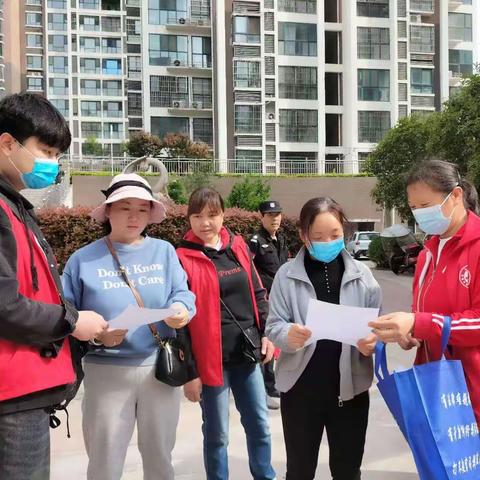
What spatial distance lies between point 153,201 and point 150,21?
136 feet

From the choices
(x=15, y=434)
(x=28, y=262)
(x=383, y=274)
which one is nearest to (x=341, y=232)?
(x=28, y=262)

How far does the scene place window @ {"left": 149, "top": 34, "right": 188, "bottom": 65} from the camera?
40.5 meters

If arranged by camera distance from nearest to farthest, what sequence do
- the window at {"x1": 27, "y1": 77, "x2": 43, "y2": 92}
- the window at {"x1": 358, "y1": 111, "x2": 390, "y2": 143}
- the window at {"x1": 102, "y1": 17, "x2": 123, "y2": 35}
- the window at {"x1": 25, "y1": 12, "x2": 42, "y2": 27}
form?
the window at {"x1": 358, "y1": 111, "x2": 390, "y2": 143}, the window at {"x1": 102, "y1": 17, "x2": 123, "y2": 35}, the window at {"x1": 27, "y1": 77, "x2": 43, "y2": 92}, the window at {"x1": 25, "y1": 12, "x2": 42, "y2": 27}

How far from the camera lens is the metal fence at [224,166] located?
28.6 metres

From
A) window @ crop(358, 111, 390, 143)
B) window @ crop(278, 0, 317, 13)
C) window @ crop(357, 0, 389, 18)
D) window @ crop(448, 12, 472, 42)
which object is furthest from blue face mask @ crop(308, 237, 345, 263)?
window @ crop(448, 12, 472, 42)

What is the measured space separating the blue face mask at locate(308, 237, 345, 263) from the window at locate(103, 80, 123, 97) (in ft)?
180

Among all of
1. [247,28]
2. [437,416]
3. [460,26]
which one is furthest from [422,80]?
[437,416]

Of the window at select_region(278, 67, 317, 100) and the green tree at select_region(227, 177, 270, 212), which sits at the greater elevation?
the window at select_region(278, 67, 317, 100)

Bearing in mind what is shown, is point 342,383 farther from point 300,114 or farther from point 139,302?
point 300,114

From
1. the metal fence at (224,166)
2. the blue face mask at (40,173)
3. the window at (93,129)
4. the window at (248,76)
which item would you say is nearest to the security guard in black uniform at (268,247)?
the blue face mask at (40,173)

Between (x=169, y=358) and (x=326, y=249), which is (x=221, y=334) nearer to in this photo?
(x=169, y=358)

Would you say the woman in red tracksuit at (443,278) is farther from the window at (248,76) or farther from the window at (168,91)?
the window at (168,91)

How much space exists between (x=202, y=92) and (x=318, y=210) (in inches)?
1586

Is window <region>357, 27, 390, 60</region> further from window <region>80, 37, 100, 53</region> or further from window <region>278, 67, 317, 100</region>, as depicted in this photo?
window <region>80, 37, 100, 53</region>
